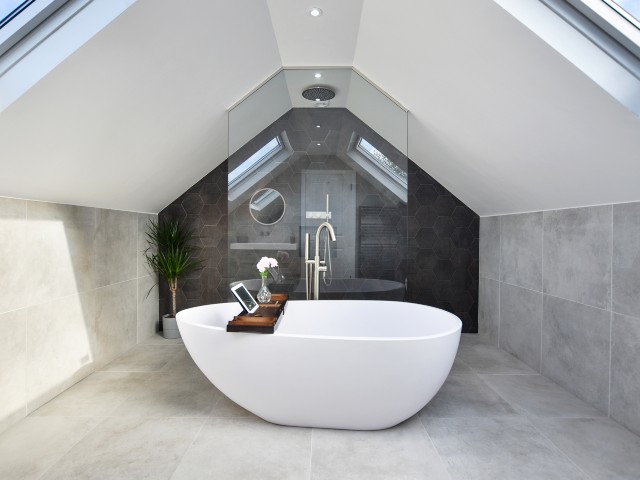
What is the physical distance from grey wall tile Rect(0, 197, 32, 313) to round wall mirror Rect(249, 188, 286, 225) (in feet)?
5.37

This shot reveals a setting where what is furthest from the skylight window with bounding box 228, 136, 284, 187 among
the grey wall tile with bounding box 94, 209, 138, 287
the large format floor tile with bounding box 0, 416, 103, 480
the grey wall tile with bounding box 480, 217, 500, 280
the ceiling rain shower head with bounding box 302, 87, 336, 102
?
the grey wall tile with bounding box 480, 217, 500, 280

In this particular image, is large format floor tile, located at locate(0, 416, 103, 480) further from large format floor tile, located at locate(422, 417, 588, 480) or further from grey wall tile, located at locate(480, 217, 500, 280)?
grey wall tile, located at locate(480, 217, 500, 280)

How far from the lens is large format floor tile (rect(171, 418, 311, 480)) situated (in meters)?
1.95

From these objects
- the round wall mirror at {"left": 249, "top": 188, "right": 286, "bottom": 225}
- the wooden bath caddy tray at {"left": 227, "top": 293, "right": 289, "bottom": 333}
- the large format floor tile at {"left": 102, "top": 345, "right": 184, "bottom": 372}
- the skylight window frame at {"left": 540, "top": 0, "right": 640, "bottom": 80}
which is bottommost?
the large format floor tile at {"left": 102, "top": 345, "right": 184, "bottom": 372}

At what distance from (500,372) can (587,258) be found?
1228 millimetres

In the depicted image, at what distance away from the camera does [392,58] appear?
9.86 feet

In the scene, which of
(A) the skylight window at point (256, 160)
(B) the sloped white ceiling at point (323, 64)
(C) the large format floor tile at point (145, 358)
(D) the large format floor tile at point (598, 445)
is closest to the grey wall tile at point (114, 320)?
(C) the large format floor tile at point (145, 358)

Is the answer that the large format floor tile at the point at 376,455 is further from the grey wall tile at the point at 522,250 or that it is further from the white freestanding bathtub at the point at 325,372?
the grey wall tile at the point at 522,250

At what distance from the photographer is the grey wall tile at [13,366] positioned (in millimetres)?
2365

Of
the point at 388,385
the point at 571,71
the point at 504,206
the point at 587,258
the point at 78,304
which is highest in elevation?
the point at 571,71

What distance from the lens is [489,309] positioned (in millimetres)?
4367

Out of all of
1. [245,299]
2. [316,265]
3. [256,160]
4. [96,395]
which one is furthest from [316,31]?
[96,395]

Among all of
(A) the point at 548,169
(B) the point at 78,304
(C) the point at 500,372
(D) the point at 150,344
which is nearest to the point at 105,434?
(B) the point at 78,304

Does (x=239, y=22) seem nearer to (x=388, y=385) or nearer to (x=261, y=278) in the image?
(x=261, y=278)
